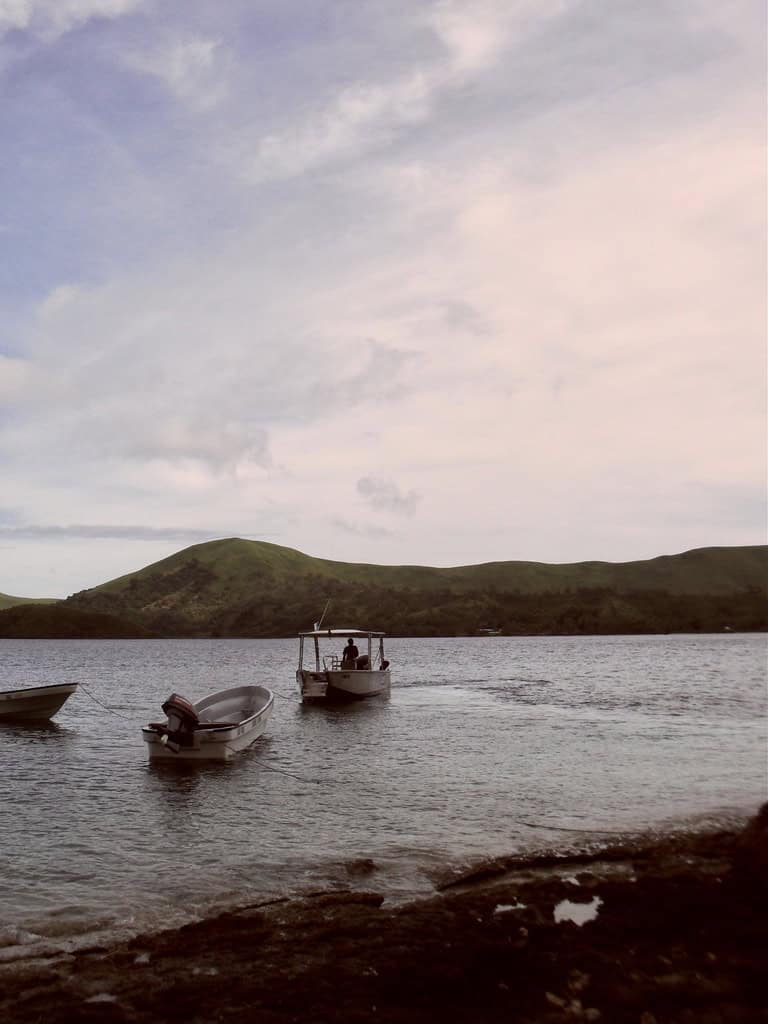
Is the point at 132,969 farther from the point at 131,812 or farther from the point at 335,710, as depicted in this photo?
the point at 335,710

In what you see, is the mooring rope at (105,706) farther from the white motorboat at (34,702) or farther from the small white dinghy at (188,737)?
the small white dinghy at (188,737)

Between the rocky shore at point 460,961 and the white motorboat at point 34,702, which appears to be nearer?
the rocky shore at point 460,961

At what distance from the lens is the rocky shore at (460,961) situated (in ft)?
26.8

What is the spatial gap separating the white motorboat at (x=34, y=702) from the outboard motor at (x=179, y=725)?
671 inches

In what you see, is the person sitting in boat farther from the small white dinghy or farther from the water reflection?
the small white dinghy

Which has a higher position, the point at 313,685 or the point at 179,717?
the point at 179,717

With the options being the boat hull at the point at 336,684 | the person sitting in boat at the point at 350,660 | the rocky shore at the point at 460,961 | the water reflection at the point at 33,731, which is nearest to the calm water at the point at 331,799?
the water reflection at the point at 33,731

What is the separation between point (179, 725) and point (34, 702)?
1896 centimetres

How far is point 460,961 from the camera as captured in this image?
946 cm

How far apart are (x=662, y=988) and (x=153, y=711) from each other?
45.3 m

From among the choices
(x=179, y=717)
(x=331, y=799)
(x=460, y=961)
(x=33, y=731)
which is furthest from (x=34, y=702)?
(x=460, y=961)

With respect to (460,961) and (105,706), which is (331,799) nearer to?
(460,961)

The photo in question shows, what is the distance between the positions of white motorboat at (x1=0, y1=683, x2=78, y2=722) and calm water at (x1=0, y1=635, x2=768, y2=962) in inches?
61.8

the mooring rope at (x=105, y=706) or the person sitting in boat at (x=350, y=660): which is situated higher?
the person sitting in boat at (x=350, y=660)
